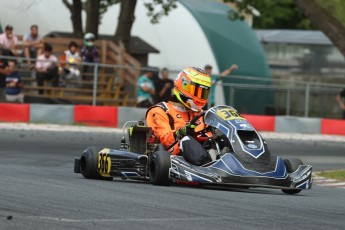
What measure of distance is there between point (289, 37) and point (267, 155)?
111 feet

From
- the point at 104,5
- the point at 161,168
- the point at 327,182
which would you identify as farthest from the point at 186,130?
the point at 104,5

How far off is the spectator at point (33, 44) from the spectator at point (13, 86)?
1212mm

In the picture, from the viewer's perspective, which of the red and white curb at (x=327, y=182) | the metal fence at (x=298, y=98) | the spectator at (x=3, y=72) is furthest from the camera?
the metal fence at (x=298, y=98)

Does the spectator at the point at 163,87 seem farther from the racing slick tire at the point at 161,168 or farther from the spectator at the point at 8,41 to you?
the racing slick tire at the point at 161,168

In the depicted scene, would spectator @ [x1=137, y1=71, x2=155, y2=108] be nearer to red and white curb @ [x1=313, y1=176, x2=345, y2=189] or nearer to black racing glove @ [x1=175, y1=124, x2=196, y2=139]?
red and white curb @ [x1=313, y1=176, x2=345, y2=189]

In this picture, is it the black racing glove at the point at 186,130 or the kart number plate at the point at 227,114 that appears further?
the black racing glove at the point at 186,130

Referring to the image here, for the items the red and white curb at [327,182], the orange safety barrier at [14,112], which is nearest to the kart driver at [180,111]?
the red and white curb at [327,182]

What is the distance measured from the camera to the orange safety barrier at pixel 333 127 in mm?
23500

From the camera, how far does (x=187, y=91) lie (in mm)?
10852

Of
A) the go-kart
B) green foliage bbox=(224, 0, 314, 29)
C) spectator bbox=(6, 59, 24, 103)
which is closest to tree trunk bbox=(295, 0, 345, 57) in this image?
spectator bbox=(6, 59, 24, 103)

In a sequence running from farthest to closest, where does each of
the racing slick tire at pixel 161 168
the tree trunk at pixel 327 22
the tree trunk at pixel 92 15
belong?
the tree trunk at pixel 92 15 < the tree trunk at pixel 327 22 < the racing slick tire at pixel 161 168

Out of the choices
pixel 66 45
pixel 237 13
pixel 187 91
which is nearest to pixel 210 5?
pixel 237 13

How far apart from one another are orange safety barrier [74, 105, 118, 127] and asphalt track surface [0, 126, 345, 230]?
10.0 m

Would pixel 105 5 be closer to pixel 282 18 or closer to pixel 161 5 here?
pixel 161 5
